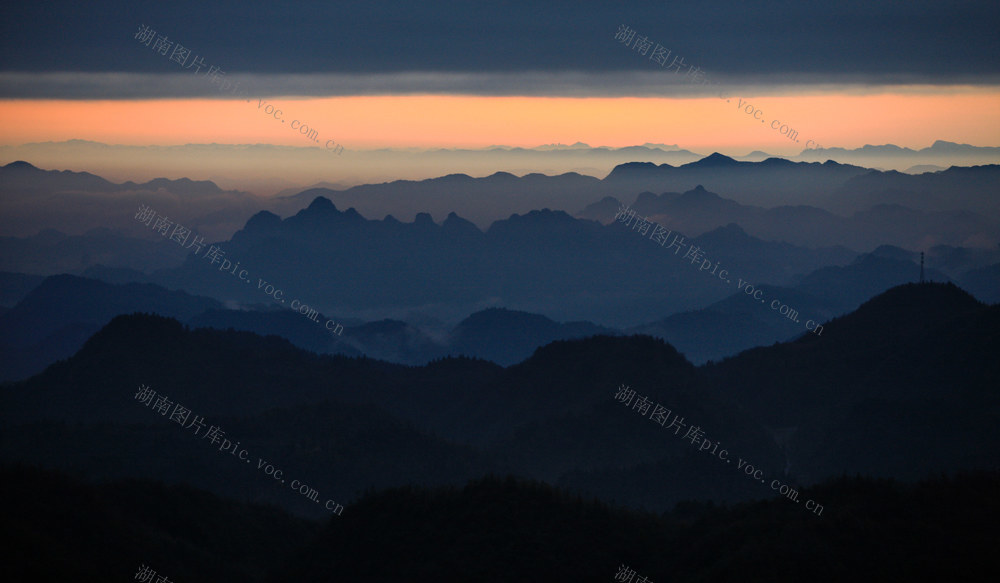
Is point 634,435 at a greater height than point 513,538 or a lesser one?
greater

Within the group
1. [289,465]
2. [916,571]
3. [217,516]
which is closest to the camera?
[916,571]

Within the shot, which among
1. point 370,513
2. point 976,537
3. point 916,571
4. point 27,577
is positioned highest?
point 976,537

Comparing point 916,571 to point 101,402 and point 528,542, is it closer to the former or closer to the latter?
point 528,542

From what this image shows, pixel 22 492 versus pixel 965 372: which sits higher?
pixel 965 372

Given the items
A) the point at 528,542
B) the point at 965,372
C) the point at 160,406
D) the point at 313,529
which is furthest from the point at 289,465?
the point at 965,372

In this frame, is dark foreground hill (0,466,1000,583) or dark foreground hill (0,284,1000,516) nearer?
dark foreground hill (0,466,1000,583)

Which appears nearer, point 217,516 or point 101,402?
point 217,516

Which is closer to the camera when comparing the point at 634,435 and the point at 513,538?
the point at 513,538

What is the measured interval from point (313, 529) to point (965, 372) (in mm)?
120914

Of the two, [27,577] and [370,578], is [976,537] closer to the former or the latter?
[370,578]

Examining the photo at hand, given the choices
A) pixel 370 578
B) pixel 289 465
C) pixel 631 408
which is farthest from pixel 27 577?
pixel 631 408

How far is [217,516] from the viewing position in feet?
306

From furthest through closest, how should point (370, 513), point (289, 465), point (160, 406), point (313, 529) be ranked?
point (160, 406) < point (289, 465) < point (313, 529) < point (370, 513)

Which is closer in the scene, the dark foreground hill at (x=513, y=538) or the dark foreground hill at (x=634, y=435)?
the dark foreground hill at (x=513, y=538)
